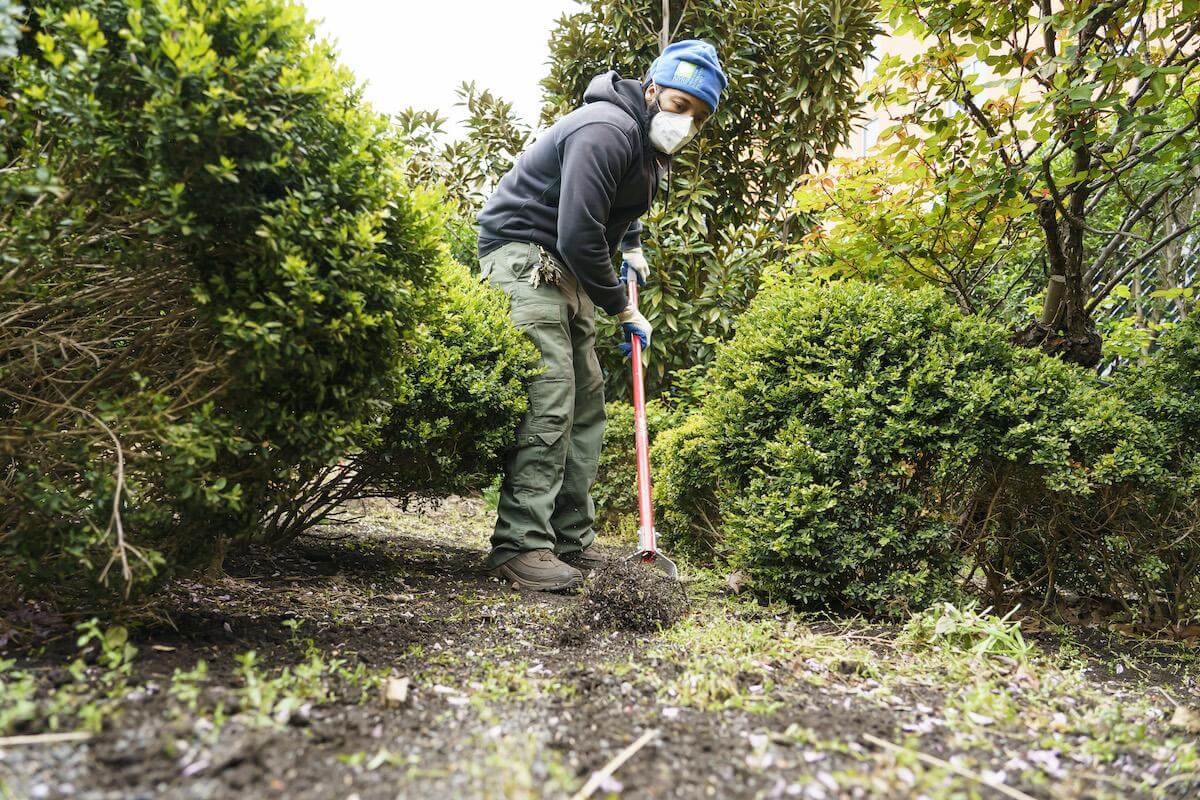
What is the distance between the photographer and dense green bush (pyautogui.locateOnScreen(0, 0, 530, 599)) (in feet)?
5.72

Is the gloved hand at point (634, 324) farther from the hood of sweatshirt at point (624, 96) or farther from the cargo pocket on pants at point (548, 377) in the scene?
the hood of sweatshirt at point (624, 96)

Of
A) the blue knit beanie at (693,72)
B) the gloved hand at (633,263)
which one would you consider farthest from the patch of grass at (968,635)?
the gloved hand at (633,263)

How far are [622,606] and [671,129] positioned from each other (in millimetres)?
2190

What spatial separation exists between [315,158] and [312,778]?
1.47 m

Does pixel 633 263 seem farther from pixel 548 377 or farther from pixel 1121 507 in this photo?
pixel 1121 507

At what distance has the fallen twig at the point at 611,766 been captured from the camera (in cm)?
141

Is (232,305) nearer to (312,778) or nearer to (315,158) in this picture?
(315,158)

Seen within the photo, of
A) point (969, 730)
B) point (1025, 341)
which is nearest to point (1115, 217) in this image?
point (1025, 341)

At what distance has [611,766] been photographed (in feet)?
4.94

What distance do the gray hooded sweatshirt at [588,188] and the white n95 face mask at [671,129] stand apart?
0.21 ft

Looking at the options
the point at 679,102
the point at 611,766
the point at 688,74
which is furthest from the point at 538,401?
the point at 611,766

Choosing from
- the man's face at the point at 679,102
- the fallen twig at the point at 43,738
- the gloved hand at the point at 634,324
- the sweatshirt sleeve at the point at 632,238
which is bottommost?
the fallen twig at the point at 43,738

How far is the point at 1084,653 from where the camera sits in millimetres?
2881

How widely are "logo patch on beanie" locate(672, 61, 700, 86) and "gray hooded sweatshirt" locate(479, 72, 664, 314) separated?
0.68 feet
